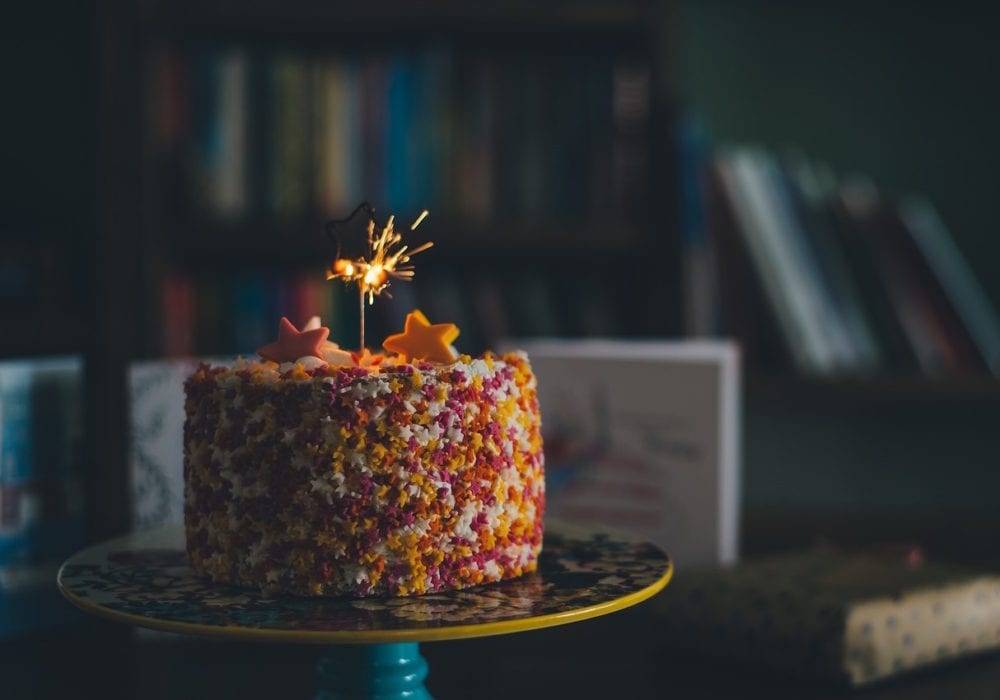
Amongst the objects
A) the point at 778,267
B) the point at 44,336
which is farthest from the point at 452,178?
the point at 44,336

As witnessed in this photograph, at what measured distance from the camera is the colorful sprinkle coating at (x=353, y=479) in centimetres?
68

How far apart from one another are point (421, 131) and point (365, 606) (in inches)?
46.4

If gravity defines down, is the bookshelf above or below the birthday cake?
above

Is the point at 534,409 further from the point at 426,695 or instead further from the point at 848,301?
the point at 848,301

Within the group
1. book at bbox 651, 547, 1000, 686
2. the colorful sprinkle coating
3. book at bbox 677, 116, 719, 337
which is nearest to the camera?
the colorful sprinkle coating

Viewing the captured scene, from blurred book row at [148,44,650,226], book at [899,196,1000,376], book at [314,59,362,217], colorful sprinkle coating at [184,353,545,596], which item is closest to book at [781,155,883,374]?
book at [899,196,1000,376]

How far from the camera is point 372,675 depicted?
2.26ft

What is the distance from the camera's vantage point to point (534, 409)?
0.78 m

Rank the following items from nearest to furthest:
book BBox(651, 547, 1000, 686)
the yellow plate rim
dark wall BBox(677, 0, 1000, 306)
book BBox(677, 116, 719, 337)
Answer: the yellow plate rim
book BBox(651, 547, 1000, 686)
book BBox(677, 116, 719, 337)
dark wall BBox(677, 0, 1000, 306)

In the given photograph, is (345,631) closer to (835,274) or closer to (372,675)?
(372,675)

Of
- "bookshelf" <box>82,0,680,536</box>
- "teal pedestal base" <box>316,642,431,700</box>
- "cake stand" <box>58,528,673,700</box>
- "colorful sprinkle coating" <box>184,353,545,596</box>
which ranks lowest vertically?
"teal pedestal base" <box>316,642,431,700</box>

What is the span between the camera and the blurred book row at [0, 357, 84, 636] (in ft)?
2.89

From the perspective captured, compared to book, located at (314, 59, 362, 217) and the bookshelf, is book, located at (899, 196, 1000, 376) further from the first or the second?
book, located at (314, 59, 362, 217)

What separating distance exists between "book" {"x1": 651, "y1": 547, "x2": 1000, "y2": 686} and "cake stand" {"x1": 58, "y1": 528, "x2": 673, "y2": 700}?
0.16m
